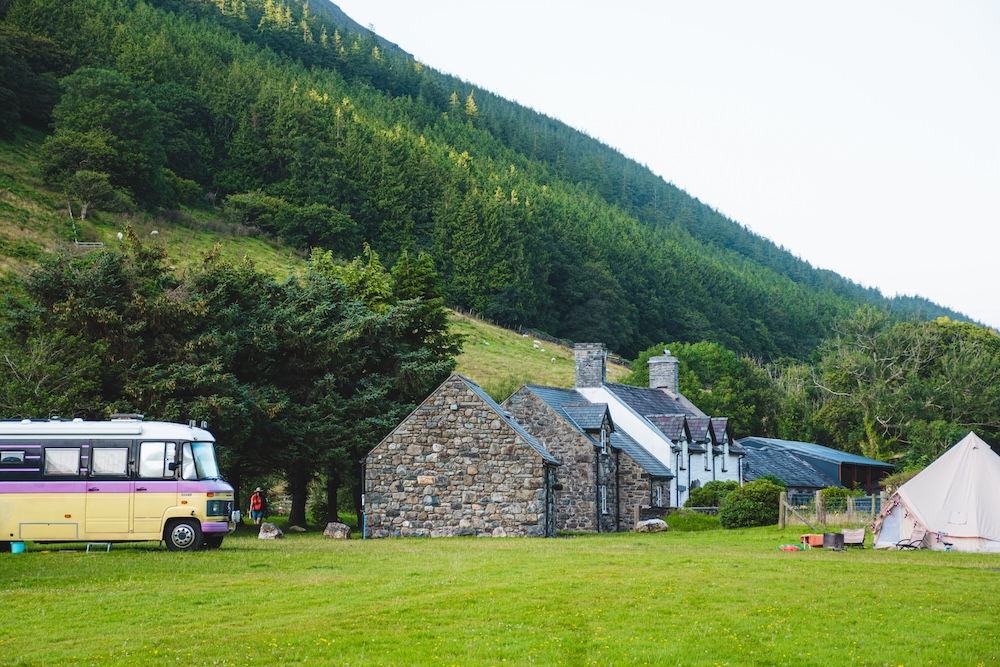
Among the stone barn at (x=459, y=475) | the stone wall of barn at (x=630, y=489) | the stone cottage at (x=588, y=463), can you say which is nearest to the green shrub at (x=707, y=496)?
the stone cottage at (x=588, y=463)

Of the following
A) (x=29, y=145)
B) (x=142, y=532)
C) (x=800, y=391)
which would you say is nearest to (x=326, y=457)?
(x=142, y=532)

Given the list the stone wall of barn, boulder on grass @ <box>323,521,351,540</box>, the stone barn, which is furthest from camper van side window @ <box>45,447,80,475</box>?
the stone wall of barn

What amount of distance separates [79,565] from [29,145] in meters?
73.5

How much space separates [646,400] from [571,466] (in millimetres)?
12695

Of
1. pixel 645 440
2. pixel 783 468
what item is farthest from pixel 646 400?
pixel 783 468

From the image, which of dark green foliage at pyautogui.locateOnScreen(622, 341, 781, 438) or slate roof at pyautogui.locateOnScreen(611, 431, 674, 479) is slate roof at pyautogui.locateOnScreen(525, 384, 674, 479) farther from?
dark green foliage at pyautogui.locateOnScreen(622, 341, 781, 438)

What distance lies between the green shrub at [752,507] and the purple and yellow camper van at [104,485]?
21982 millimetres

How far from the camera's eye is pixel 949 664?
37.6ft

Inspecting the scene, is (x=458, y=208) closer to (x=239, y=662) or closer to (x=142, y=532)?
(x=142, y=532)

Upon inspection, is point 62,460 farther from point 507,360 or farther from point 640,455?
point 507,360

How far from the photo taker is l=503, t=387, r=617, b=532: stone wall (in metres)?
39.8

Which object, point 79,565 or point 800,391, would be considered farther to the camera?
point 800,391

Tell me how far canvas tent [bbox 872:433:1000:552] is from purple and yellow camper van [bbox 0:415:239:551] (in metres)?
19.3

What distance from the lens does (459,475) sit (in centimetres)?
3259
